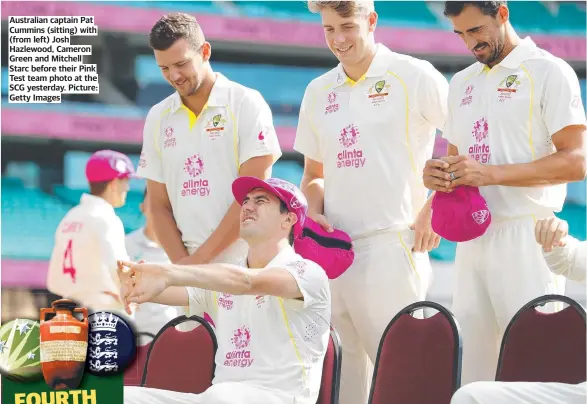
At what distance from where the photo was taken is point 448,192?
13.2 ft

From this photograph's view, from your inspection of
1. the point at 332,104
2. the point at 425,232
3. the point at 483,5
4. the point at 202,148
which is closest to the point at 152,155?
the point at 202,148

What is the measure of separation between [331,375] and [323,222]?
31.6 inches

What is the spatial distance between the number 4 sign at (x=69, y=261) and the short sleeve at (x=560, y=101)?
2572 millimetres

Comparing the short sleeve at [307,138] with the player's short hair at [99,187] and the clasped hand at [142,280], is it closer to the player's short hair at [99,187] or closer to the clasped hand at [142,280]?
the player's short hair at [99,187]

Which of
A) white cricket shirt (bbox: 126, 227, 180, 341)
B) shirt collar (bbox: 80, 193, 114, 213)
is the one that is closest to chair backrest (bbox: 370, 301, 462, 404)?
white cricket shirt (bbox: 126, 227, 180, 341)

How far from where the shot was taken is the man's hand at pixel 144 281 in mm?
3150

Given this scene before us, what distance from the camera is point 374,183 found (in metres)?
4.39

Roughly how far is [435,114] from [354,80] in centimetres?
37

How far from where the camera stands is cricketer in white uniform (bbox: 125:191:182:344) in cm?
580

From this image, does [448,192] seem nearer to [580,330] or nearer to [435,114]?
[435,114]

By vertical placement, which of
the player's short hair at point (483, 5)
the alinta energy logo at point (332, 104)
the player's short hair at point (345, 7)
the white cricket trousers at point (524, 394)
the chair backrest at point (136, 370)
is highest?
the player's short hair at point (345, 7)

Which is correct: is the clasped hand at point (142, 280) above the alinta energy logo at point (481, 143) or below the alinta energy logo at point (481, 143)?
below

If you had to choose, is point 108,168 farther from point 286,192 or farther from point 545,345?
point 545,345

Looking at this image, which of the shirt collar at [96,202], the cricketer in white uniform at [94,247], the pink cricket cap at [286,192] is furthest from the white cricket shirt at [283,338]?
the shirt collar at [96,202]
